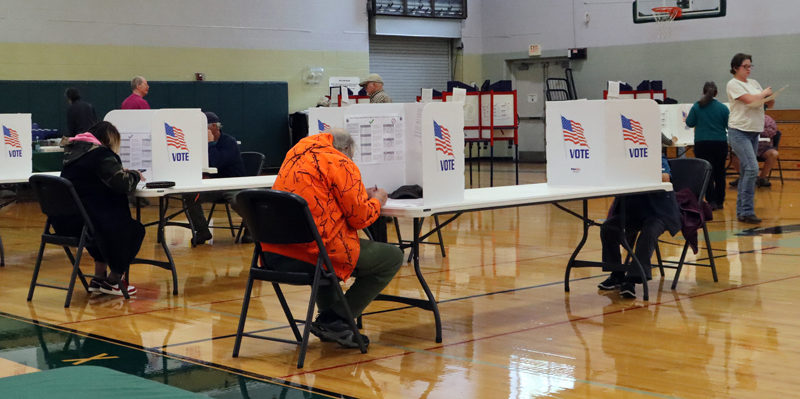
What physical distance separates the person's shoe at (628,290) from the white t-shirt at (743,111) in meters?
3.94

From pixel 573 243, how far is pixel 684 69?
9.14 m

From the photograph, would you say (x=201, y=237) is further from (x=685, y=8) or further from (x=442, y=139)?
(x=685, y=8)

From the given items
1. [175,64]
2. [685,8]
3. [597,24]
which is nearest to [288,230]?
[175,64]

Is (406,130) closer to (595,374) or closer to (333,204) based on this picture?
(333,204)

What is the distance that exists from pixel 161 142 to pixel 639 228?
10.1ft

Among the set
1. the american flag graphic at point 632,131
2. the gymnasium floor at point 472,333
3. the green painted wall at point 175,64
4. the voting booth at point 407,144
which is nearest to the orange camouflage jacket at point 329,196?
the gymnasium floor at point 472,333

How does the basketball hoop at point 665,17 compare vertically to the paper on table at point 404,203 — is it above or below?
above

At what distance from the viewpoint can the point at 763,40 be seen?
15156 mm

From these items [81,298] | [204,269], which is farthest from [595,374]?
[204,269]

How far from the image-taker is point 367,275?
4527 mm

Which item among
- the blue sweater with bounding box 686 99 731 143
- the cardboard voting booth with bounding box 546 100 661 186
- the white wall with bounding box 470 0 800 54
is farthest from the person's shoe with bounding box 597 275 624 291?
the white wall with bounding box 470 0 800 54

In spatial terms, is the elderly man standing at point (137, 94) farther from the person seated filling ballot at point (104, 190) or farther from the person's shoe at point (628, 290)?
the person's shoe at point (628, 290)

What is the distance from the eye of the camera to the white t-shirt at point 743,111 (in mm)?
8984

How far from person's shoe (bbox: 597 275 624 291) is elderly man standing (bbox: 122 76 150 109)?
6600 millimetres
